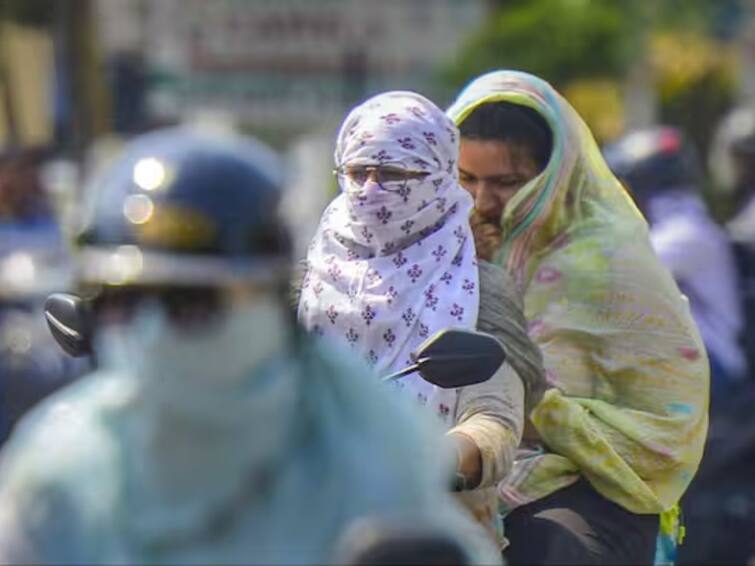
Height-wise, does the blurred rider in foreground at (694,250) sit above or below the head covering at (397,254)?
below

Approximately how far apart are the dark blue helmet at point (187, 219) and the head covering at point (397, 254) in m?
1.53

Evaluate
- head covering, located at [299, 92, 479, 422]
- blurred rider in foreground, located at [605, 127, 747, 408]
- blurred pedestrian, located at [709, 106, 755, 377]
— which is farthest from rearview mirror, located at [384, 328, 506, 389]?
blurred pedestrian, located at [709, 106, 755, 377]

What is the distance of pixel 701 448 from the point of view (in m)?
4.77

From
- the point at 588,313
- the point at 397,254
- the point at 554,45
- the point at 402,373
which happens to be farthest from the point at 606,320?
the point at 554,45

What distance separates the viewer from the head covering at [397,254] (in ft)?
13.3

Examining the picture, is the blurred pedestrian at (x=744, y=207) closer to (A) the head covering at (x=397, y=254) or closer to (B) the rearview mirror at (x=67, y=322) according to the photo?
(A) the head covering at (x=397, y=254)

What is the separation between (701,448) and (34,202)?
8.28m

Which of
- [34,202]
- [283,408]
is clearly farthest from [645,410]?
[34,202]

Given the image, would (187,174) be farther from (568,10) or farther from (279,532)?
(568,10)

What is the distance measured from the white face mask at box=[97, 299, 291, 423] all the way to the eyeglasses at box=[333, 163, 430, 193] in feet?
5.41

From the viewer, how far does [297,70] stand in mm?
28625

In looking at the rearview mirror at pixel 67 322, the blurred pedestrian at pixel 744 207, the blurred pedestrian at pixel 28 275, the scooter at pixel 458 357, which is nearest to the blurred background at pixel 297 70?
the blurred pedestrian at pixel 28 275

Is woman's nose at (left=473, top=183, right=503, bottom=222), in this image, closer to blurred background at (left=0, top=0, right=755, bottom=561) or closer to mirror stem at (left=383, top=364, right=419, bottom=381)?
mirror stem at (left=383, top=364, right=419, bottom=381)

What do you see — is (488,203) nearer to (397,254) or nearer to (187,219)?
(397,254)
